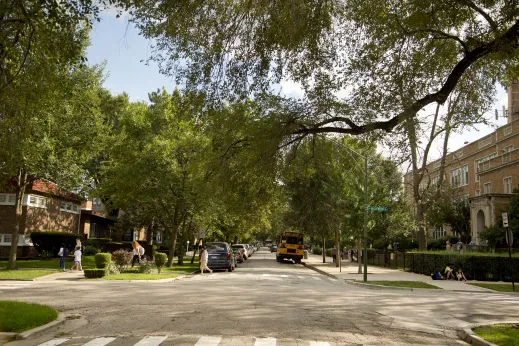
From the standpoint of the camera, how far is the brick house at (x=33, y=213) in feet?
106

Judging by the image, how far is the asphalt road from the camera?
28.0ft

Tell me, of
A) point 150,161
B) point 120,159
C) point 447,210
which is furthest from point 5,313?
point 447,210

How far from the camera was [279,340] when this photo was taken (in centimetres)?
827

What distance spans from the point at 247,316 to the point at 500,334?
5208 mm

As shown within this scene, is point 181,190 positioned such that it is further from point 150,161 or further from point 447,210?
point 447,210

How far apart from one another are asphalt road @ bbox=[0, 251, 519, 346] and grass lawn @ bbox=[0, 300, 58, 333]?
17.4 inches

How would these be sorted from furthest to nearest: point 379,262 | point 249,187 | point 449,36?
point 379,262 < point 249,187 < point 449,36

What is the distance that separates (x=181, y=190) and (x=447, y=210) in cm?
2780

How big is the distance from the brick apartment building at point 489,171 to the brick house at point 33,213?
1011 inches

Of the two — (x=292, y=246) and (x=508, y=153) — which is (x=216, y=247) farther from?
(x=508, y=153)

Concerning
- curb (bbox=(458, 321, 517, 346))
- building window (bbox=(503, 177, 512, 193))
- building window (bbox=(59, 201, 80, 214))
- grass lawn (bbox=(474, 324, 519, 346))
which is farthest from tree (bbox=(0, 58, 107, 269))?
building window (bbox=(503, 177, 512, 193))

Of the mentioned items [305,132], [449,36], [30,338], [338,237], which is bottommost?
[30,338]

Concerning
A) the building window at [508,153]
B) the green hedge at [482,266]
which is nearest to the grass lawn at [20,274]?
the green hedge at [482,266]

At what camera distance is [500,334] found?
9492mm
